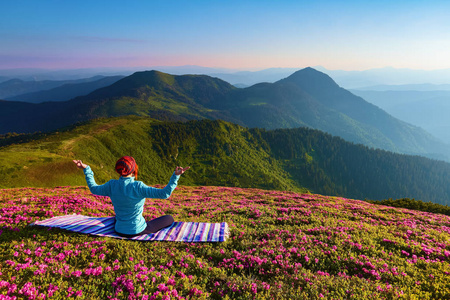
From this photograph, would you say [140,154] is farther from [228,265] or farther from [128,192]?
[228,265]

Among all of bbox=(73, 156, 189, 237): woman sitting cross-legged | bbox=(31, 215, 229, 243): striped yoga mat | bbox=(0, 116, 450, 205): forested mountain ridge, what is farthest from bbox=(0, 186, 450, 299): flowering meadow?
bbox=(0, 116, 450, 205): forested mountain ridge

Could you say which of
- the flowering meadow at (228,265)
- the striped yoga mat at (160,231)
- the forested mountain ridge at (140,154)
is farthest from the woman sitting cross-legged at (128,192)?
the forested mountain ridge at (140,154)

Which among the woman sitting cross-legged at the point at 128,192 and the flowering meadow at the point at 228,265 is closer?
the flowering meadow at the point at 228,265

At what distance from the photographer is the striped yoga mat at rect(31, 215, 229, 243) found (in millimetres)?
8859

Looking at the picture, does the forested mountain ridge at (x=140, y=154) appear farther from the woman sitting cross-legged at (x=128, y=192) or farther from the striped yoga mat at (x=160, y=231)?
the woman sitting cross-legged at (x=128, y=192)

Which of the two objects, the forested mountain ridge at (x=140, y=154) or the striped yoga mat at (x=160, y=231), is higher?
the striped yoga mat at (x=160, y=231)

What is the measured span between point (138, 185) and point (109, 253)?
270 cm

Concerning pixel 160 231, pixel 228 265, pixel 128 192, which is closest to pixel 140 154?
pixel 160 231

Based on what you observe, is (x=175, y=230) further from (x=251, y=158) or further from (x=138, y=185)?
(x=251, y=158)

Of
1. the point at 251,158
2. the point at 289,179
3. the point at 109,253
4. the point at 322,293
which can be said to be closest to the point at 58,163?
the point at 109,253

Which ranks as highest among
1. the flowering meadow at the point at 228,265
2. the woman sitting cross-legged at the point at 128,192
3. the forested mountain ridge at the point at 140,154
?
the woman sitting cross-legged at the point at 128,192

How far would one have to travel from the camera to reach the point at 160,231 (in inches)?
387

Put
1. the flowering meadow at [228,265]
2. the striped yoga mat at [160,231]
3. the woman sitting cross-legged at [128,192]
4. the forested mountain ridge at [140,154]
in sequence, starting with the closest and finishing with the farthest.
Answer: the flowering meadow at [228,265]
the woman sitting cross-legged at [128,192]
the striped yoga mat at [160,231]
the forested mountain ridge at [140,154]

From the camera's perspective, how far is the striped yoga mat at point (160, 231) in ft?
29.1
